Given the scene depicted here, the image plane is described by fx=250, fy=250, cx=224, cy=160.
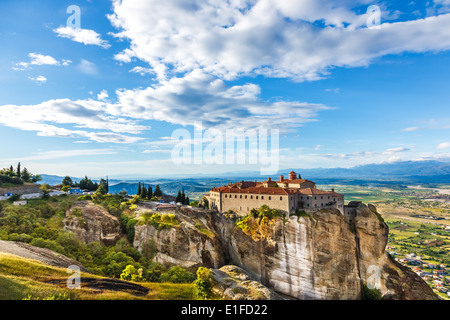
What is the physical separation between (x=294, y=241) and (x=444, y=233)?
131767 millimetres

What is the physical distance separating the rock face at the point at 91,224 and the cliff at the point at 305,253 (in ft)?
14.4

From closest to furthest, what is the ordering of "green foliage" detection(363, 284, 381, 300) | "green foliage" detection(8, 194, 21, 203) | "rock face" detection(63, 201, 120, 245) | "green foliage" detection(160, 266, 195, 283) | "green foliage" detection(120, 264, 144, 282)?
"green foliage" detection(120, 264, 144, 282), "green foliage" detection(160, 266, 195, 283), "rock face" detection(63, 201, 120, 245), "green foliage" detection(8, 194, 21, 203), "green foliage" detection(363, 284, 381, 300)

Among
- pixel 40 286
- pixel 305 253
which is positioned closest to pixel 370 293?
pixel 305 253

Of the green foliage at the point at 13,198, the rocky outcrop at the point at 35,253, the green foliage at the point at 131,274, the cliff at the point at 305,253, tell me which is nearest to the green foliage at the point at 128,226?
the cliff at the point at 305,253

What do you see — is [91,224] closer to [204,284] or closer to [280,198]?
[204,284]

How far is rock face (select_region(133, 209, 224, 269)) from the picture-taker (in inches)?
1693

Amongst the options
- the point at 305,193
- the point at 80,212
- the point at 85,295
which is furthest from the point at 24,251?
the point at 305,193

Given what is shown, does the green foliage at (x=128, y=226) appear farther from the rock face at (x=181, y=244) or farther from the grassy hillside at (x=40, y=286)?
the grassy hillside at (x=40, y=286)

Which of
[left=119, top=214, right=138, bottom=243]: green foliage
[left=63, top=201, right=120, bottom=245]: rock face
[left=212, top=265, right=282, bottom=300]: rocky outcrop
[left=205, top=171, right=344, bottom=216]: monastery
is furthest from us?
[left=205, top=171, right=344, bottom=216]: monastery

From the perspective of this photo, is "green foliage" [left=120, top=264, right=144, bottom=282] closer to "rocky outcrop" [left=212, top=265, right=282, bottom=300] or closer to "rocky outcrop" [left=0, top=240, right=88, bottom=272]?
"rocky outcrop" [left=0, top=240, right=88, bottom=272]

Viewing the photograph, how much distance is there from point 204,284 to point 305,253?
2210 cm

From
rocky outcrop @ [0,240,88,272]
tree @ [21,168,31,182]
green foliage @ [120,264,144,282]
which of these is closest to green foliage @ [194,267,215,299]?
green foliage @ [120,264,144,282]

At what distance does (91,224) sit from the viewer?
Result: 138ft

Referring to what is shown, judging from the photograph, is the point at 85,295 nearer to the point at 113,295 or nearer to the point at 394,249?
the point at 113,295
